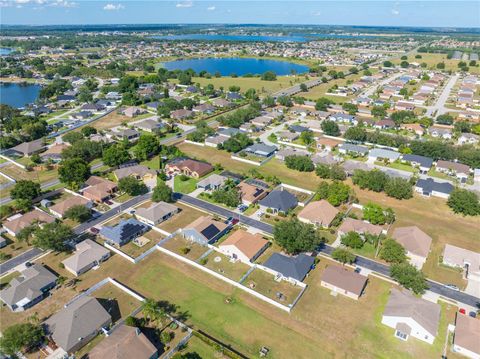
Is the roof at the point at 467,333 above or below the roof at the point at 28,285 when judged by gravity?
below

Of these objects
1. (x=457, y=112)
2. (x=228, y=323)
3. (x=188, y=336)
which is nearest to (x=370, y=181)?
(x=228, y=323)

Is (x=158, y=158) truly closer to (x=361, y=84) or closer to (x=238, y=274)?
(x=238, y=274)

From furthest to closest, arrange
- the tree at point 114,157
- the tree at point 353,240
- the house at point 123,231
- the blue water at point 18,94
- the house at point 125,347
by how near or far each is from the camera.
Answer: the blue water at point 18,94, the tree at point 114,157, the house at point 123,231, the tree at point 353,240, the house at point 125,347

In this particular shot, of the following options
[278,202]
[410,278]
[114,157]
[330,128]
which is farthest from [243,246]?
[330,128]

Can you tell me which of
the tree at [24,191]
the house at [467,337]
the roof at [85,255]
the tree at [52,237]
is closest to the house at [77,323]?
the roof at [85,255]

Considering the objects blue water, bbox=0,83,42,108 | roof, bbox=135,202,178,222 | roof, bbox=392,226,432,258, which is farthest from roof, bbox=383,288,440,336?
blue water, bbox=0,83,42,108

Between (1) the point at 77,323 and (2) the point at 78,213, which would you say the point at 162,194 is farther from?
(1) the point at 77,323

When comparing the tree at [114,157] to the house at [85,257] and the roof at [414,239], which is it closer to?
the house at [85,257]
